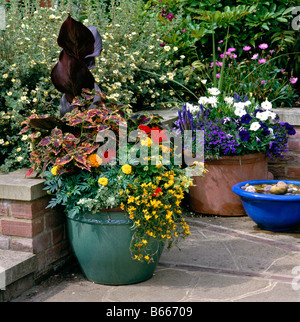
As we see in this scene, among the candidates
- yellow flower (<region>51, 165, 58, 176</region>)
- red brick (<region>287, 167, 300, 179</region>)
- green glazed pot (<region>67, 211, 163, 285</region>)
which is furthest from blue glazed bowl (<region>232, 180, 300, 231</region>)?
yellow flower (<region>51, 165, 58, 176</region>)

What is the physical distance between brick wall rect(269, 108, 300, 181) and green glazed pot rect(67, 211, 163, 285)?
7.89ft

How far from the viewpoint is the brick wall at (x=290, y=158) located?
515 cm

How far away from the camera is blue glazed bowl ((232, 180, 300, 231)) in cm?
413

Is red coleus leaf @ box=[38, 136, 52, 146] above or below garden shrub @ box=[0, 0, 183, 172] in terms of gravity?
below

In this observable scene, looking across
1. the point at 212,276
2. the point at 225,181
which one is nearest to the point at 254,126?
the point at 225,181

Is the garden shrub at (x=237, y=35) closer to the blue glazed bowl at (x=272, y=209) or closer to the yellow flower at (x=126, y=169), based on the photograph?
the blue glazed bowl at (x=272, y=209)

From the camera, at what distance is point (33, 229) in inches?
129

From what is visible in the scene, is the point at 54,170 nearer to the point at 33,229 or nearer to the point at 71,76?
the point at 33,229

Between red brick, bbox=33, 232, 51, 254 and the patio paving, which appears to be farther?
red brick, bbox=33, 232, 51, 254

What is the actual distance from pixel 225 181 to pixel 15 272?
228cm

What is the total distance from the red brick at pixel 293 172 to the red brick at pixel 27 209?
2912mm

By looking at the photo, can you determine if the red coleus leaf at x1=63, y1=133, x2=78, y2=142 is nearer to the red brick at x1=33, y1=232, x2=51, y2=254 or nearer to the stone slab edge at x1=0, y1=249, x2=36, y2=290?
the red brick at x1=33, y1=232, x2=51, y2=254
